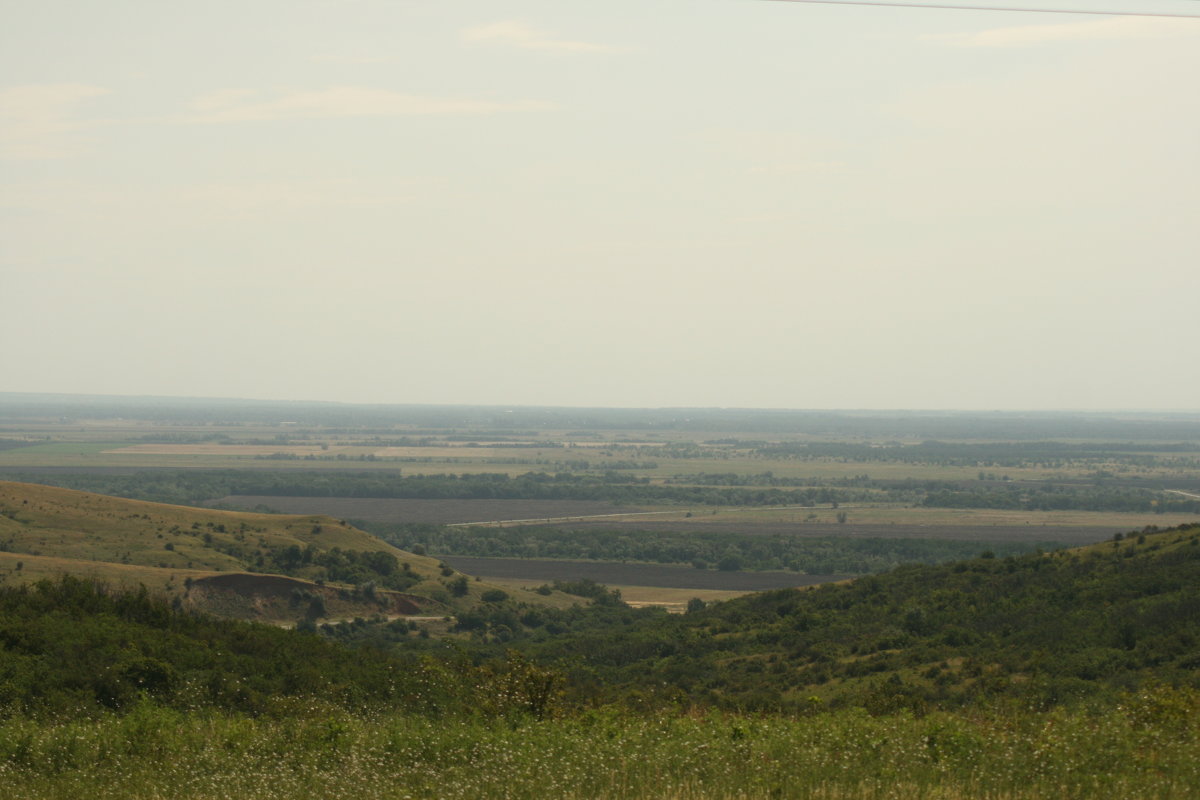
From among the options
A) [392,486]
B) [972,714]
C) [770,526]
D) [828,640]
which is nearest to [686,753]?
[972,714]

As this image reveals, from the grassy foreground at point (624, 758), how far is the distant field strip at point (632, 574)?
6844cm

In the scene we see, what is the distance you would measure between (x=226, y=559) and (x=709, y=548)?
5593cm

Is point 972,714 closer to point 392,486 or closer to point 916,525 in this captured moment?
point 916,525

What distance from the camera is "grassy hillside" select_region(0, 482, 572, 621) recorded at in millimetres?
51875

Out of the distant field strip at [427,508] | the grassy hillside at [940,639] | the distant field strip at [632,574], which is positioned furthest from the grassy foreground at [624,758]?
the distant field strip at [427,508]

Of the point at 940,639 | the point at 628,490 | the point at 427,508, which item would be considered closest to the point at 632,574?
the point at 940,639

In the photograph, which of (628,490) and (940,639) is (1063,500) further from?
(940,639)

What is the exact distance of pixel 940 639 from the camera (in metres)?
32.3

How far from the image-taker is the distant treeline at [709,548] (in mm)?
99312

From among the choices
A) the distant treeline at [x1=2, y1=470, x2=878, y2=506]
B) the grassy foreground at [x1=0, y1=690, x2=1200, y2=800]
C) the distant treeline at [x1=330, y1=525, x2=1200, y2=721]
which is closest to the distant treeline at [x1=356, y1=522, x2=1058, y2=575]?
the distant treeline at [x1=330, y1=525, x2=1200, y2=721]

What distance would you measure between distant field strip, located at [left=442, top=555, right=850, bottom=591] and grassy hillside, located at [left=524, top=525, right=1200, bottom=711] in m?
33.1

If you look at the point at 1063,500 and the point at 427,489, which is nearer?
the point at 1063,500

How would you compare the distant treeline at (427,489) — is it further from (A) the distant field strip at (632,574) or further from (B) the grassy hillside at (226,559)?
(B) the grassy hillside at (226,559)

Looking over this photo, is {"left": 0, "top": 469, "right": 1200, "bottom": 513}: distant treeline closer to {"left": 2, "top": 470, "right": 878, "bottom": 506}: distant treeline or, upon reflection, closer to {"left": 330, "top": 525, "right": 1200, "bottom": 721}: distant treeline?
{"left": 2, "top": 470, "right": 878, "bottom": 506}: distant treeline
